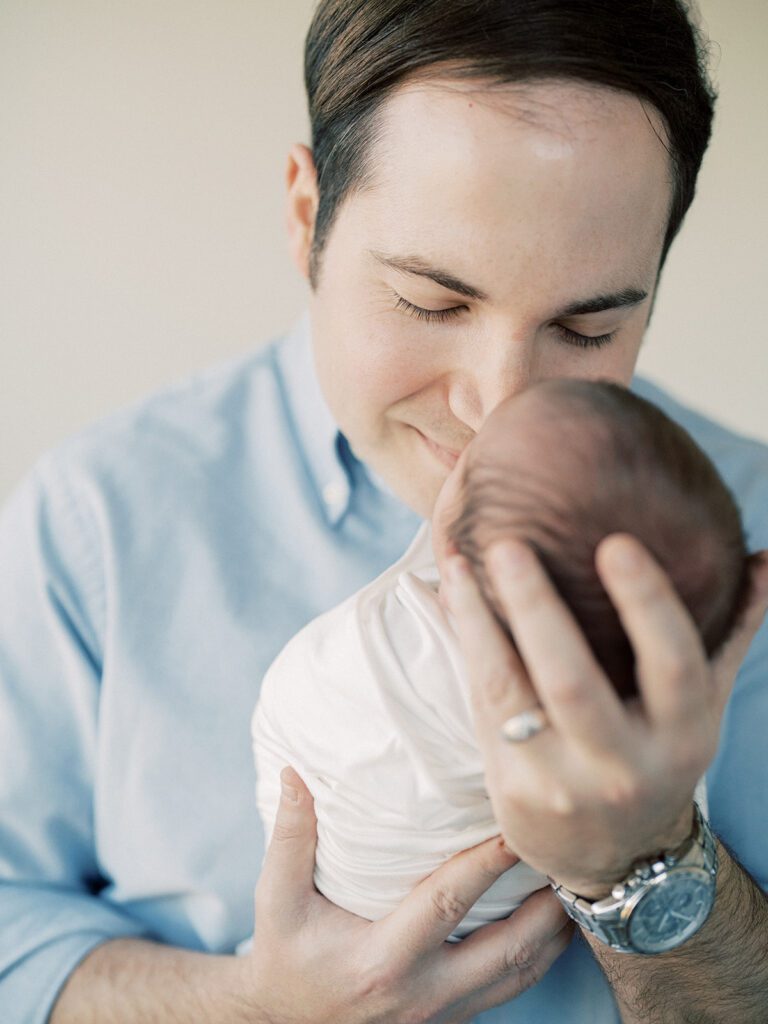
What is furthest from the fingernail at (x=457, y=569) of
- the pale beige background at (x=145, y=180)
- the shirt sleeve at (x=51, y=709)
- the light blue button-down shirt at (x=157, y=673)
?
the pale beige background at (x=145, y=180)

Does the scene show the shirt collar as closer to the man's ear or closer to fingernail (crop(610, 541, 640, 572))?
the man's ear

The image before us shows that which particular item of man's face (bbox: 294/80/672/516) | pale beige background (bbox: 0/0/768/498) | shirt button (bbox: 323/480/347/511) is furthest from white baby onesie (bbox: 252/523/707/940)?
pale beige background (bbox: 0/0/768/498)

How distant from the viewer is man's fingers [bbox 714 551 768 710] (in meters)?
0.75

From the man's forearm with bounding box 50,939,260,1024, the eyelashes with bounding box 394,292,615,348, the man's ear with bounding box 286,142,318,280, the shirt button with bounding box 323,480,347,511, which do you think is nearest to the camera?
the eyelashes with bounding box 394,292,615,348

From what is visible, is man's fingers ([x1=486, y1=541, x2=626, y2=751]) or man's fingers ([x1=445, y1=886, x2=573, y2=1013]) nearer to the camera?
man's fingers ([x1=486, y1=541, x2=626, y2=751])

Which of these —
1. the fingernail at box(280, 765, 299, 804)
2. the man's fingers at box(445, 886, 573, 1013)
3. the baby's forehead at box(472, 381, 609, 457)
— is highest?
the baby's forehead at box(472, 381, 609, 457)

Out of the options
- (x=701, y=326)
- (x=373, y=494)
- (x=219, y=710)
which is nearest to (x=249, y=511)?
(x=373, y=494)

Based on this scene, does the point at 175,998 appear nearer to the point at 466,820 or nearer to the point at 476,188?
the point at 466,820

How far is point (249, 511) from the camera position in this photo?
137 centimetres

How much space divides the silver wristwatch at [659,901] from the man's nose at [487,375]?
44 centimetres

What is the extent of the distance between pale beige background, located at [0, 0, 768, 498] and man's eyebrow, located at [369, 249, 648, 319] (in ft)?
4.13

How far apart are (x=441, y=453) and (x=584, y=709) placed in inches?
21.0

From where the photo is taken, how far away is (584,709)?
2.07 feet

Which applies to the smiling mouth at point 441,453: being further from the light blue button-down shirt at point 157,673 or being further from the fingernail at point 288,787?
the fingernail at point 288,787
